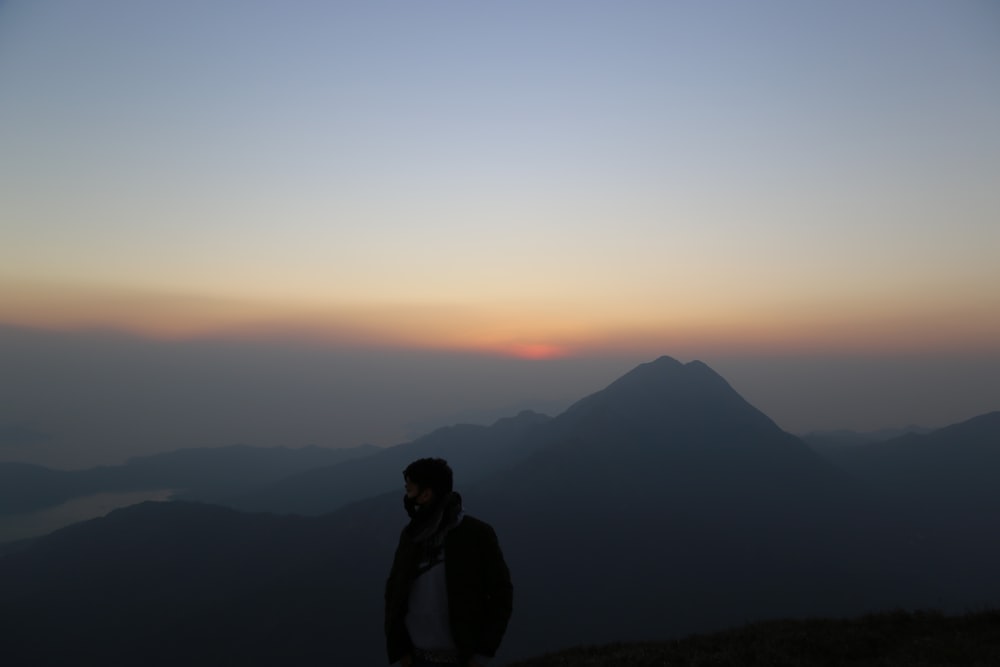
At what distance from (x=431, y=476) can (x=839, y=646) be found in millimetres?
14601

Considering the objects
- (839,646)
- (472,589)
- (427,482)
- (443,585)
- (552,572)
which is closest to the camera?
(472,589)

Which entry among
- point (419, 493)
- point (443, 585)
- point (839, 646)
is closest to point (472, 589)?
point (443, 585)

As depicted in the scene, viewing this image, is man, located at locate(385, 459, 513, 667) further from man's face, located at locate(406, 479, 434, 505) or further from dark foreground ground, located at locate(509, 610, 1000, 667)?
dark foreground ground, located at locate(509, 610, 1000, 667)

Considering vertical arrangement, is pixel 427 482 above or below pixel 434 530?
above

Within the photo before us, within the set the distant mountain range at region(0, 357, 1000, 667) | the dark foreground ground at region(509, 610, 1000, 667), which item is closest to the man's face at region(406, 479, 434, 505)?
the dark foreground ground at region(509, 610, 1000, 667)

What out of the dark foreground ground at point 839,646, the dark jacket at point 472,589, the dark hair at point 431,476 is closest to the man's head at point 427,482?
the dark hair at point 431,476

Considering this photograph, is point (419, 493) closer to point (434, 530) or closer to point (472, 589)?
point (434, 530)

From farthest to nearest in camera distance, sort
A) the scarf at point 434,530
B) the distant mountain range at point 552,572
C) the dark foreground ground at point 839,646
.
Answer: the distant mountain range at point 552,572, the dark foreground ground at point 839,646, the scarf at point 434,530

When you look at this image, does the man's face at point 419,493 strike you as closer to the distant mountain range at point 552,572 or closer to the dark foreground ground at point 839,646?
the dark foreground ground at point 839,646

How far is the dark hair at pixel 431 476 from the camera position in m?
5.70

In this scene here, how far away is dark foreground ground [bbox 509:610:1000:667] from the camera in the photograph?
13.0 metres

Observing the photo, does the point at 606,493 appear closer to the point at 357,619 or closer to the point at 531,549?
the point at 531,549

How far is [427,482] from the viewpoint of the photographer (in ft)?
18.8

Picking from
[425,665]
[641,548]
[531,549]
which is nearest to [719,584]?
[641,548]
